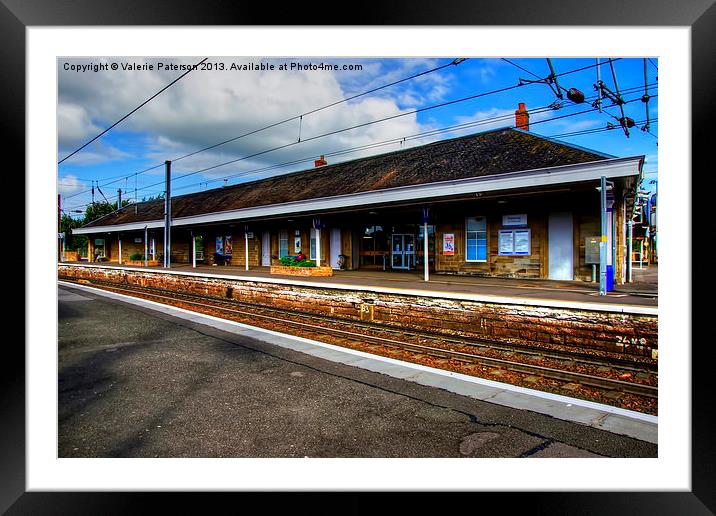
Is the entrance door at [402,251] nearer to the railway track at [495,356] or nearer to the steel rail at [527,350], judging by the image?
the railway track at [495,356]

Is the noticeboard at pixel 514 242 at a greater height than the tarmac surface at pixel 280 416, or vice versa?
the noticeboard at pixel 514 242

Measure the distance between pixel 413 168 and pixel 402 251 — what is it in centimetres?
350

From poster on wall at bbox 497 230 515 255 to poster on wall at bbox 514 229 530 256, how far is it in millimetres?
126

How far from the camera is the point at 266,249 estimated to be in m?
23.2

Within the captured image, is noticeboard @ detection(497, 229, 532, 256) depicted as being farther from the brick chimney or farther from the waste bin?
the brick chimney

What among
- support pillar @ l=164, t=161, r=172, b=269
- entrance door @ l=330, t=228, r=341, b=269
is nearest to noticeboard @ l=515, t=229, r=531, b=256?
entrance door @ l=330, t=228, r=341, b=269

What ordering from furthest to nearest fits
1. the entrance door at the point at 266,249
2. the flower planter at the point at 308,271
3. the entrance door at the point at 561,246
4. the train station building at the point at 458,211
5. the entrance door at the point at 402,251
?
the entrance door at the point at 266,249
the entrance door at the point at 402,251
the flower planter at the point at 308,271
the entrance door at the point at 561,246
the train station building at the point at 458,211

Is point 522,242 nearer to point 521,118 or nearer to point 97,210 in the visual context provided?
point 521,118

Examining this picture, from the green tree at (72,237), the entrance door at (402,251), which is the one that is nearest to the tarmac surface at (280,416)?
the entrance door at (402,251)

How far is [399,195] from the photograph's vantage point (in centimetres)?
1415

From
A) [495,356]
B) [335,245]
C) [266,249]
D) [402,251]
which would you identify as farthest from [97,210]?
[495,356]

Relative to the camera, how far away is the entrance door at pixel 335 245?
65.0ft

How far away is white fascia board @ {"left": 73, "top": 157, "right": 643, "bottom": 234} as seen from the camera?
9.92 metres
